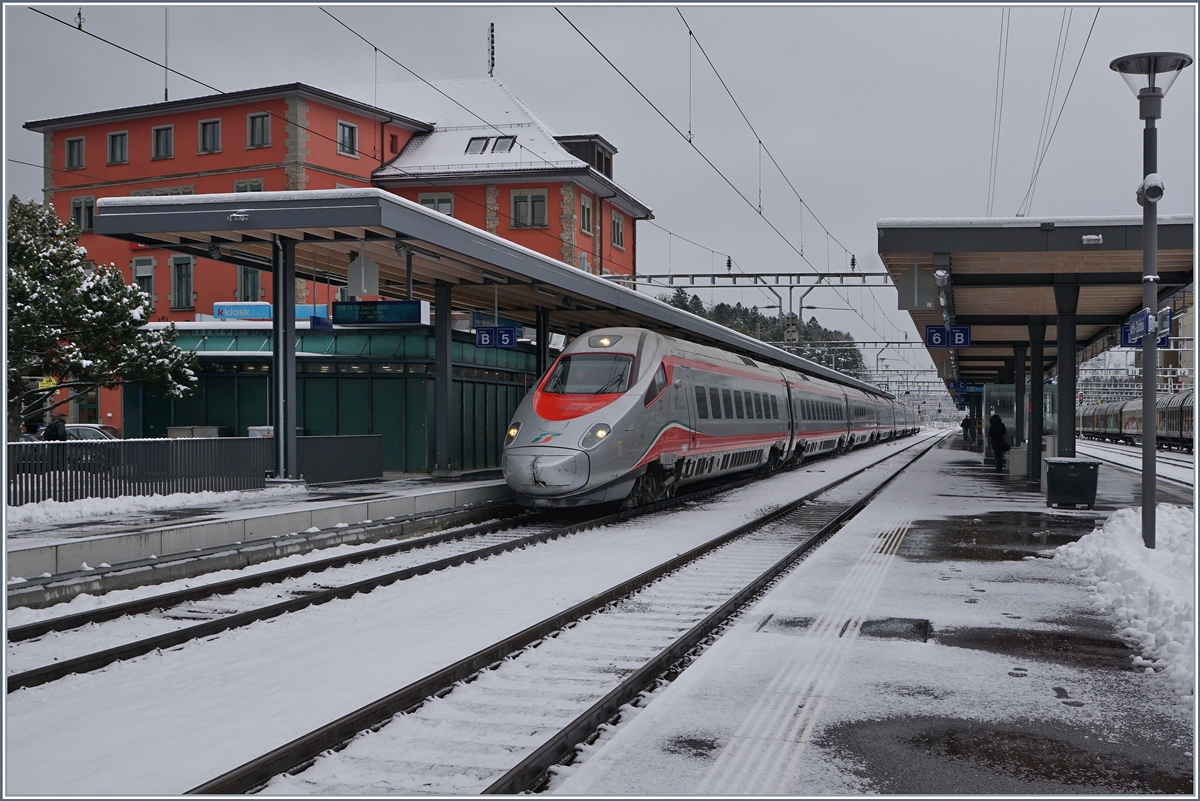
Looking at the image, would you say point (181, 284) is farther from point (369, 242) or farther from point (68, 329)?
point (369, 242)

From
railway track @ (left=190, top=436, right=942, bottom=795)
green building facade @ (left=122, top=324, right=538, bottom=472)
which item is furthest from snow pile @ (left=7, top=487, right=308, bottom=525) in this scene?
railway track @ (left=190, top=436, right=942, bottom=795)

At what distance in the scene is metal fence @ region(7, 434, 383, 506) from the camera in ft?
51.0

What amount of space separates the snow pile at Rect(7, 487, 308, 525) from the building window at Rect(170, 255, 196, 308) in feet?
89.4

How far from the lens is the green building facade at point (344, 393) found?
25.5 metres

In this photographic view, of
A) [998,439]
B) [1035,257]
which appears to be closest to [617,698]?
[1035,257]

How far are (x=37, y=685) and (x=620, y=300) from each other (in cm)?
1752

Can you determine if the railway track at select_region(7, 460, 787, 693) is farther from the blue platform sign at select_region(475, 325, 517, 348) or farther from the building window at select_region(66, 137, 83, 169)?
the building window at select_region(66, 137, 83, 169)

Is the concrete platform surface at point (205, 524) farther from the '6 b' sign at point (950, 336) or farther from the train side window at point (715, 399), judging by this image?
the '6 b' sign at point (950, 336)

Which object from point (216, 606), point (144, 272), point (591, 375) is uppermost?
point (144, 272)

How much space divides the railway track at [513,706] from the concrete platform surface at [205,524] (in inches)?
217

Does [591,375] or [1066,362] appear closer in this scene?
[591,375]

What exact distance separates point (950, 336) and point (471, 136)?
27058 mm

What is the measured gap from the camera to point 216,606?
973 centimetres

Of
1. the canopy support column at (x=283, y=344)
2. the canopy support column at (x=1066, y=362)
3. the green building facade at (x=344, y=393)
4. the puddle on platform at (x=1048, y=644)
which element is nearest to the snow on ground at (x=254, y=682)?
the puddle on platform at (x=1048, y=644)
